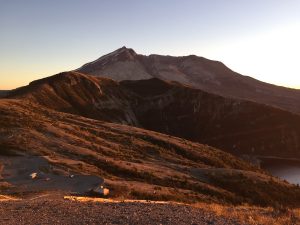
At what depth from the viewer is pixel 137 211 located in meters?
17.3

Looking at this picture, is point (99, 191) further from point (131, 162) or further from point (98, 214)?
point (131, 162)

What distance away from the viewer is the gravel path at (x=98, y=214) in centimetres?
1557

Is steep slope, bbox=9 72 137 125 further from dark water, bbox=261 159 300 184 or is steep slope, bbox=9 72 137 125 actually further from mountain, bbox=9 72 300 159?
dark water, bbox=261 159 300 184

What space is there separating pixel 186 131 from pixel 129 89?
32.1 m

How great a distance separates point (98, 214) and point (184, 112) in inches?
5465

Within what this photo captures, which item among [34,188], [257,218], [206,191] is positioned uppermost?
[257,218]

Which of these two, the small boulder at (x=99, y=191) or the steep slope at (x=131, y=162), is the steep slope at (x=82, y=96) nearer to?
the steep slope at (x=131, y=162)

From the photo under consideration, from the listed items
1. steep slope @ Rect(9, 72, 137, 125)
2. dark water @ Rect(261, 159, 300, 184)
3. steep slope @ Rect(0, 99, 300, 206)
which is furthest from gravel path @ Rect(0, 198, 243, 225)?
steep slope @ Rect(9, 72, 137, 125)

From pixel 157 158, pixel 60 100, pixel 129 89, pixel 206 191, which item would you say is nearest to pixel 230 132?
pixel 129 89

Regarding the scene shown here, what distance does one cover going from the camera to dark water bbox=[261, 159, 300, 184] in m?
106

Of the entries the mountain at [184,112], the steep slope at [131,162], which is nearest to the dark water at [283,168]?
the mountain at [184,112]

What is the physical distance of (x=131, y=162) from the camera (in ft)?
174

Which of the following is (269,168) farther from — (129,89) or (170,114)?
(129,89)

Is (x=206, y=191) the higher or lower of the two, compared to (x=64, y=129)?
lower
